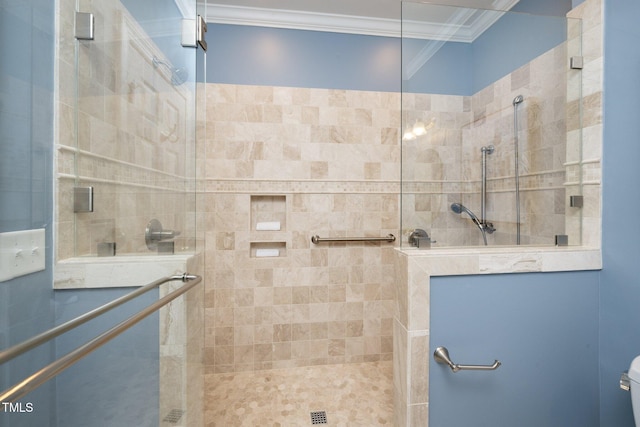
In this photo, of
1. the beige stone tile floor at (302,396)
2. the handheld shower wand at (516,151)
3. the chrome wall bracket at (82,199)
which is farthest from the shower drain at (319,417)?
the chrome wall bracket at (82,199)

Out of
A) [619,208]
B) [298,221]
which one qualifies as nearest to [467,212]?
[619,208]

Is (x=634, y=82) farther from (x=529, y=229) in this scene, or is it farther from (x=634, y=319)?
(x=634, y=319)

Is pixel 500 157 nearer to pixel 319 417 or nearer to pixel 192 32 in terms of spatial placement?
pixel 192 32

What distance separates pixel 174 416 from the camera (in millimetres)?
1111

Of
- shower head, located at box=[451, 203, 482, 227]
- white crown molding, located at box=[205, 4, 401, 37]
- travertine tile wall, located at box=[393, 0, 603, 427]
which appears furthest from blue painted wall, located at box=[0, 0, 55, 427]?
white crown molding, located at box=[205, 4, 401, 37]

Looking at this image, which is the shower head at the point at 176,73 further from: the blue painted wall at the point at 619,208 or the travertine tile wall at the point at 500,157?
the blue painted wall at the point at 619,208

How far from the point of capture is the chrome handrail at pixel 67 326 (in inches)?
19.0

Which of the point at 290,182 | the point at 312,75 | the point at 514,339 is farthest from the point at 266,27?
the point at 514,339

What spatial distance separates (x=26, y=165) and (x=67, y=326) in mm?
407

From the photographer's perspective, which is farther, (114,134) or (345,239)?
(345,239)

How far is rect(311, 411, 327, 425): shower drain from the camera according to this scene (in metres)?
1.60

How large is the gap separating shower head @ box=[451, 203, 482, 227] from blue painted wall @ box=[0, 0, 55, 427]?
1536mm

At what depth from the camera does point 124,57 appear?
940 mm

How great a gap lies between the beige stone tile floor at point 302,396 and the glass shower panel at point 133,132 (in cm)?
115
